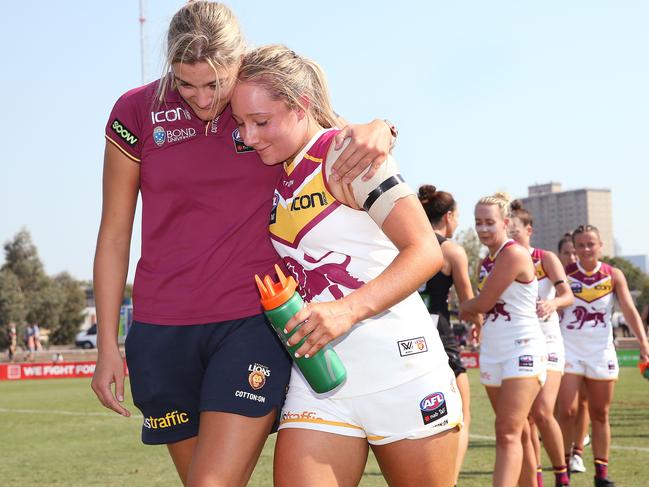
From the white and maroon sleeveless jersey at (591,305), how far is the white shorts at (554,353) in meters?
2.14

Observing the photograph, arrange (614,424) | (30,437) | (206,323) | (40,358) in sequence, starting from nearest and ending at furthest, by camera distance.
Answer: (206,323) < (30,437) < (614,424) < (40,358)

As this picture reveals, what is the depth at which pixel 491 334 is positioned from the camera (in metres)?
7.84

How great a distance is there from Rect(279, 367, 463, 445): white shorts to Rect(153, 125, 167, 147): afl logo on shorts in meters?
1.22

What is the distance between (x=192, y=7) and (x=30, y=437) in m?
10.9

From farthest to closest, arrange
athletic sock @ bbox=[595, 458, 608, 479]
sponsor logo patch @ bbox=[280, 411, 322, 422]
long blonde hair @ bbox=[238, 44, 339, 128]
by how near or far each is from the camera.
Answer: athletic sock @ bbox=[595, 458, 608, 479], sponsor logo patch @ bbox=[280, 411, 322, 422], long blonde hair @ bbox=[238, 44, 339, 128]

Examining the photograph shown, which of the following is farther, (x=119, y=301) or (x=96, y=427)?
(x=96, y=427)

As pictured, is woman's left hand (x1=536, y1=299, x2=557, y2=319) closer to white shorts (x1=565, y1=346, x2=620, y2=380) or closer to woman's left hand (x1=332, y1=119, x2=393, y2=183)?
white shorts (x1=565, y1=346, x2=620, y2=380)

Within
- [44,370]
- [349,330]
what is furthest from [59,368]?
[349,330]

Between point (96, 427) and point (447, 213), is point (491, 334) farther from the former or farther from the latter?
point (96, 427)

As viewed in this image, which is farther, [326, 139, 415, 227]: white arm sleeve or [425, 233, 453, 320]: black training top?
[425, 233, 453, 320]: black training top

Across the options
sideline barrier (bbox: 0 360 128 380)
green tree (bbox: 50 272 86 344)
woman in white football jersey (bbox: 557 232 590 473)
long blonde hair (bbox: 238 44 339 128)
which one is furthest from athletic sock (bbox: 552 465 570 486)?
green tree (bbox: 50 272 86 344)

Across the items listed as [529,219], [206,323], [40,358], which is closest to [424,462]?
[206,323]

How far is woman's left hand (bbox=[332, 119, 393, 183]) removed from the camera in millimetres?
3527

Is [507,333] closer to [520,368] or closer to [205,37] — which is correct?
[520,368]
